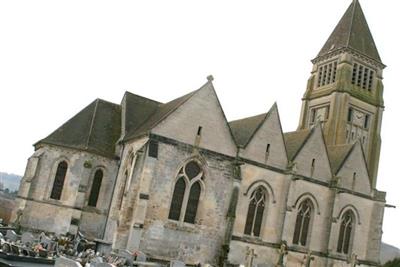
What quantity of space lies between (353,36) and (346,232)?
72.0 feet

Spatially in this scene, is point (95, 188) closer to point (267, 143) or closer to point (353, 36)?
point (267, 143)

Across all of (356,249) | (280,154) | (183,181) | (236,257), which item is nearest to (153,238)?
(183,181)

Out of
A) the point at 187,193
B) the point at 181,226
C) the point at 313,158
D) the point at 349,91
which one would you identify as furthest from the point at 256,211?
the point at 349,91

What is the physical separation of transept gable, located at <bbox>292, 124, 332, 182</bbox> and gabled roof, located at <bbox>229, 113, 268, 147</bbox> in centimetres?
346

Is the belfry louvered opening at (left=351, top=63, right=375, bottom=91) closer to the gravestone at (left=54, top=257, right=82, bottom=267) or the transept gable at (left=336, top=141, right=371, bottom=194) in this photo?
the transept gable at (left=336, top=141, right=371, bottom=194)

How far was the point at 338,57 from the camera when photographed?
45844 millimetres

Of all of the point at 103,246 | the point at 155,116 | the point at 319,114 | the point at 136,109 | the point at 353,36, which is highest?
the point at 353,36

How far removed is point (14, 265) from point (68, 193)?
13043 mm

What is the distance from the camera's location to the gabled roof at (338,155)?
3349 cm

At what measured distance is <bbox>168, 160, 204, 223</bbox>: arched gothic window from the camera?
86.7 feet

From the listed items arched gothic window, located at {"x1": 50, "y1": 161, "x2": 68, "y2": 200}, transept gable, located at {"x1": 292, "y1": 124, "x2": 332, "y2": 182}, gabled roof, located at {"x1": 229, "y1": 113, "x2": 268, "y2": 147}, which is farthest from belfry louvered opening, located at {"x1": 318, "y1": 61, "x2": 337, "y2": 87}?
arched gothic window, located at {"x1": 50, "y1": 161, "x2": 68, "y2": 200}

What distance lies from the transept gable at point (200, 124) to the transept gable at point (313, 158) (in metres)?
5.54

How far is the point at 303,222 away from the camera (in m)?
31.2

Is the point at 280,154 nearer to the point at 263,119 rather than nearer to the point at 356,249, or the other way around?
the point at 263,119
